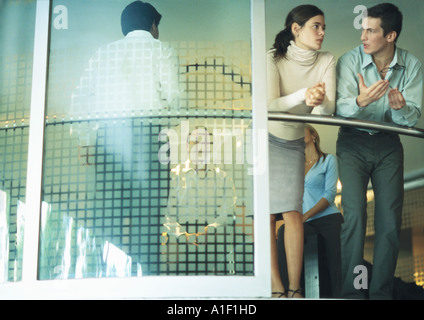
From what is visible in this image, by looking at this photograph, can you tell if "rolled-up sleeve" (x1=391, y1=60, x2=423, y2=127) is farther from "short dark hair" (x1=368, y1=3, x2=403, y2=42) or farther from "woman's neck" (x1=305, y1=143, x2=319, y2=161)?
"woman's neck" (x1=305, y1=143, x2=319, y2=161)

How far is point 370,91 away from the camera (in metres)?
4.04

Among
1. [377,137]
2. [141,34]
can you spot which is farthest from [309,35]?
[141,34]

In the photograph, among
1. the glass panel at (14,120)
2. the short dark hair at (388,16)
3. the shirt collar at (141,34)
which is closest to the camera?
the glass panel at (14,120)

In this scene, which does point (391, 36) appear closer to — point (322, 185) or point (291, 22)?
point (291, 22)

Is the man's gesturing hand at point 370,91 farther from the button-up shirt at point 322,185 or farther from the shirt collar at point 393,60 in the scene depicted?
the button-up shirt at point 322,185

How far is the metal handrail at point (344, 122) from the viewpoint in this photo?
3.94m

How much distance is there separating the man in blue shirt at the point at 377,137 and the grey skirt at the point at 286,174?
0.24 meters

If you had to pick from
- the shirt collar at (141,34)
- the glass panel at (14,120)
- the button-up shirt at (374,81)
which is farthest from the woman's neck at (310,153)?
the glass panel at (14,120)

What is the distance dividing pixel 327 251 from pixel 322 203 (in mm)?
261

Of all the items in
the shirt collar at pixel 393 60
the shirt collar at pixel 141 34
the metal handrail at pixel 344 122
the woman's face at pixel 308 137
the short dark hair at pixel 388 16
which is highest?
the short dark hair at pixel 388 16

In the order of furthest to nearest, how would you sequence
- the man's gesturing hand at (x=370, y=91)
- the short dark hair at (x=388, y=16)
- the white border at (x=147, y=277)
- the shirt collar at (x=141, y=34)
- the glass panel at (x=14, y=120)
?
the short dark hair at (x=388, y=16) → the man's gesturing hand at (x=370, y=91) → the shirt collar at (x=141, y=34) → the glass panel at (x=14, y=120) → the white border at (x=147, y=277)

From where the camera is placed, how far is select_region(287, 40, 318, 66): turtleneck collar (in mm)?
4055
